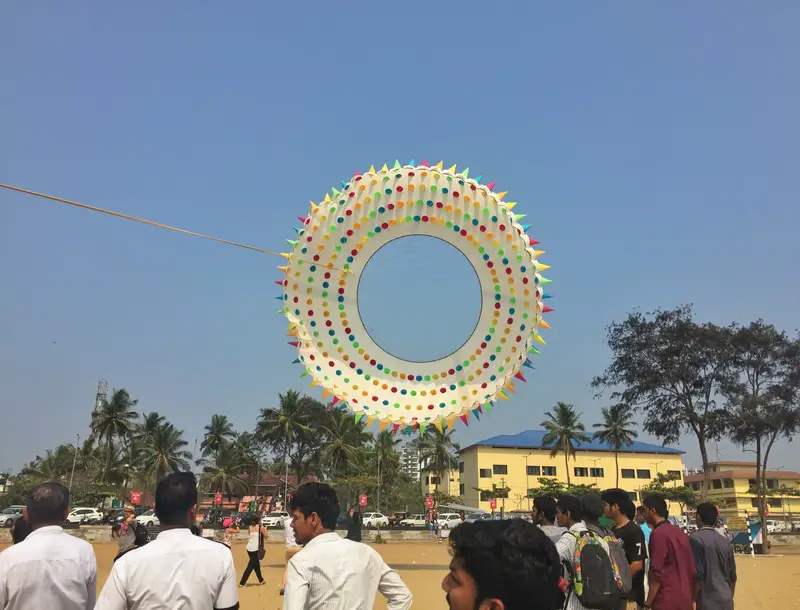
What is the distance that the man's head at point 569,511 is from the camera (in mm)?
5517

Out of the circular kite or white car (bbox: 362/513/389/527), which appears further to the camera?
white car (bbox: 362/513/389/527)

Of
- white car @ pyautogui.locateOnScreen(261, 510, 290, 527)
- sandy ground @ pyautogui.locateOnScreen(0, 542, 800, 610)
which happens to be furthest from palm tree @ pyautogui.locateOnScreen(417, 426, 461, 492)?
sandy ground @ pyautogui.locateOnScreen(0, 542, 800, 610)

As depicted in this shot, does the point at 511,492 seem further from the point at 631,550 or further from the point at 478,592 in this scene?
the point at 478,592

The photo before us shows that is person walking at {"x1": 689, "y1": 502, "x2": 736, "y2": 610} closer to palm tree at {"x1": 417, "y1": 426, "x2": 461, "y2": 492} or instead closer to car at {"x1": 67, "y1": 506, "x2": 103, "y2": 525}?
car at {"x1": 67, "y1": 506, "x2": 103, "y2": 525}

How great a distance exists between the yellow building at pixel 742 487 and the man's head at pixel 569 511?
7452cm

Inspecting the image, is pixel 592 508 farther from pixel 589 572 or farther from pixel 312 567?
pixel 312 567

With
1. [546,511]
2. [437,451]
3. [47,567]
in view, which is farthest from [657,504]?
[437,451]

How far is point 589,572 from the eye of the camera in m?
4.82

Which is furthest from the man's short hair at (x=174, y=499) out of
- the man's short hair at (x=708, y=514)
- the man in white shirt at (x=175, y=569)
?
the man's short hair at (x=708, y=514)

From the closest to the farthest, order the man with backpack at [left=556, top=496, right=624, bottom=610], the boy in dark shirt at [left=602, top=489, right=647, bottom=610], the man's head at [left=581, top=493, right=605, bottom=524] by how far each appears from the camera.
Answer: the man with backpack at [left=556, top=496, right=624, bottom=610]
the man's head at [left=581, top=493, right=605, bottom=524]
the boy in dark shirt at [left=602, top=489, right=647, bottom=610]

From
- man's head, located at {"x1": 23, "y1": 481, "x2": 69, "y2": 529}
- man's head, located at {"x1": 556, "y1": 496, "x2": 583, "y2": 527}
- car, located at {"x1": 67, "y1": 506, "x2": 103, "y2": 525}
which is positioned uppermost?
man's head, located at {"x1": 23, "y1": 481, "x2": 69, "y2": 529}

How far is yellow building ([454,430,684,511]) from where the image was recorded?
230ft

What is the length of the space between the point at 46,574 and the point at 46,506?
40cm

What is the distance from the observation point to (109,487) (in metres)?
59.9
